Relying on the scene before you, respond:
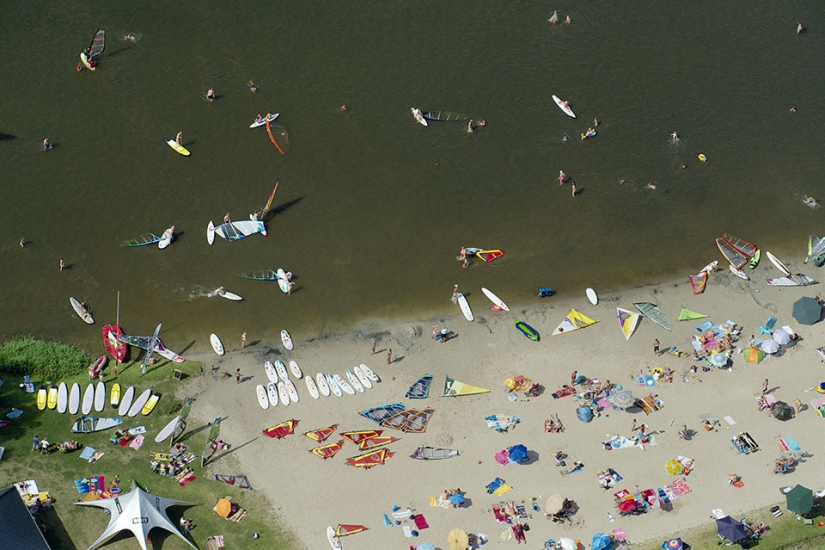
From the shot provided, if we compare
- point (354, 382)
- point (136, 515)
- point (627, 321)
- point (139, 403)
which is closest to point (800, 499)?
point (627, 321)

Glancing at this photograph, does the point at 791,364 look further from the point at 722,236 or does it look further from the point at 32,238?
the point at 32,238

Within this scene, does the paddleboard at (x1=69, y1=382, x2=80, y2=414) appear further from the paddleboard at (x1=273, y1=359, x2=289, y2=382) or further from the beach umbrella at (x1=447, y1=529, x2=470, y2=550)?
the beach umbrella at (x1=447, y1=529, x2=470, y2=550)

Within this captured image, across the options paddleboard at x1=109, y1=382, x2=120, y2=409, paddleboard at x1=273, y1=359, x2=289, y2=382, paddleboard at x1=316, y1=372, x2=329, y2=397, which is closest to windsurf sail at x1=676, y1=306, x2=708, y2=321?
paddleboard at x1=316, y1=372, x2=329, y2=397

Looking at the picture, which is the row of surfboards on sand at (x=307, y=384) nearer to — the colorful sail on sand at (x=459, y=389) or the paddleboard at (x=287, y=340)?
the paddleboard at (x=287, y=340)

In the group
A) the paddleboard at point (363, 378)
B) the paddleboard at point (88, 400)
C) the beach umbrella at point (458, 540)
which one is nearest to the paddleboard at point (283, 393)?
the paddleboard at point (363, 378)

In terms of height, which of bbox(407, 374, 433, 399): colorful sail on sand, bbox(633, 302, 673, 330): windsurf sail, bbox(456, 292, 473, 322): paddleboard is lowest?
bbox(407, 374, 433, 399): colorful sail on sand

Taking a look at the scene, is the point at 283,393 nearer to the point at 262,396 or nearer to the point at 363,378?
the point at 262,396
